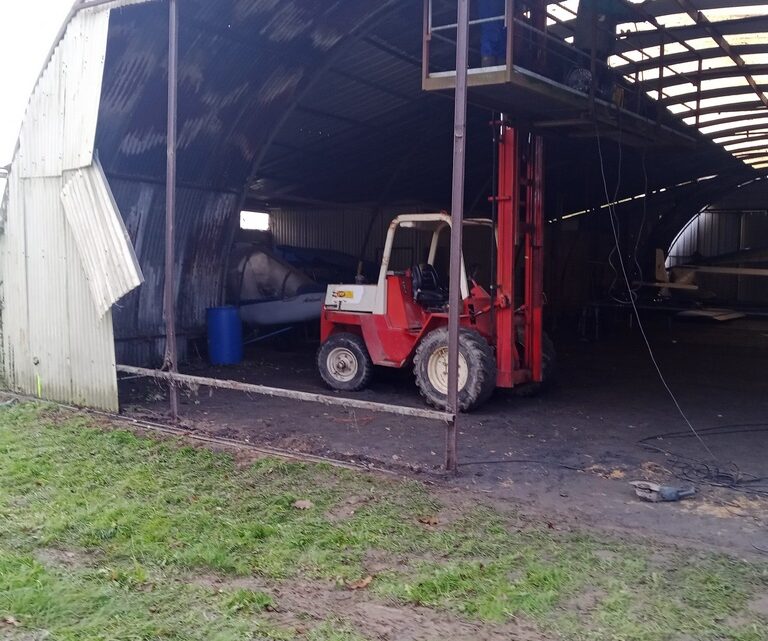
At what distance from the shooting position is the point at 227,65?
10391 mm

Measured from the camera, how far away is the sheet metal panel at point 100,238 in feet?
26.8

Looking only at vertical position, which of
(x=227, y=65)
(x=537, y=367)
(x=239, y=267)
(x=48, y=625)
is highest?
(x=227, y=65)

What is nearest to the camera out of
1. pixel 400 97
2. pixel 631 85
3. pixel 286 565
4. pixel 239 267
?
pixel 286 565

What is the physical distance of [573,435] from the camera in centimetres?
816

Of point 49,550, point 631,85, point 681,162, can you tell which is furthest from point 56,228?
point 681,162

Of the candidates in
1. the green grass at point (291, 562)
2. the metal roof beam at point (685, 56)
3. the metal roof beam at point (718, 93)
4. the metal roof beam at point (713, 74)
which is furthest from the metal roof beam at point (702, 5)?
the green grass at point (291, 562)

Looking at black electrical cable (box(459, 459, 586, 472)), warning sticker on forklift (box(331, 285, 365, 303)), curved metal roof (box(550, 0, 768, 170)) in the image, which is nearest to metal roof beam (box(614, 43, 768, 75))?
curved metal roof (box(550, 0, 768, 170))

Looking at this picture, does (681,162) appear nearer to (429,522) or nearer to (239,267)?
(239,267)

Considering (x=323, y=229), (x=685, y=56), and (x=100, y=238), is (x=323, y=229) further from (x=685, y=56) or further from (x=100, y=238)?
(x=100, y=238)

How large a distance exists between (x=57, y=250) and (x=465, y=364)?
4.90 meters

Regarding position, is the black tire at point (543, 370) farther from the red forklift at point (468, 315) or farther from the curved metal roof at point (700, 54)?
the curved metal roof at point (700, 54)

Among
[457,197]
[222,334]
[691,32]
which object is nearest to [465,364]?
[457,197]

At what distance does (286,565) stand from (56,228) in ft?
19.5

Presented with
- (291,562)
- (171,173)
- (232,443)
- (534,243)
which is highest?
(171,173)
